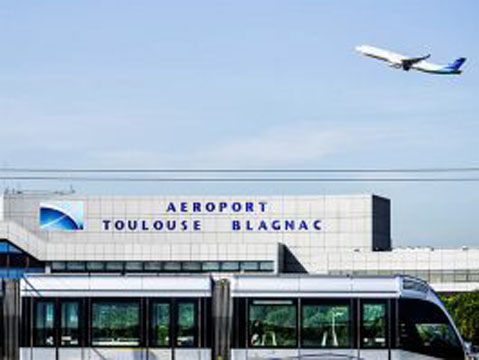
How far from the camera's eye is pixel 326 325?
37406mm

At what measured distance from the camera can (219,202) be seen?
340 ft

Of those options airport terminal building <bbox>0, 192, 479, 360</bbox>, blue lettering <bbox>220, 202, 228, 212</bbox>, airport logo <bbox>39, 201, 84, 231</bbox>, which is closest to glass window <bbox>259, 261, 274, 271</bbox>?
blue lettering <bbox>220, 202, 228, 212</bbox>

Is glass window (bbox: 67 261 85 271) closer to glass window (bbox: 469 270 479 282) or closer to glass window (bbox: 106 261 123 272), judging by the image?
glass window (bbox: 106 261 123 272)

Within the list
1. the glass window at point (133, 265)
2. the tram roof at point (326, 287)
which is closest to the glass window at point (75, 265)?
the glass window at point (133, 265)

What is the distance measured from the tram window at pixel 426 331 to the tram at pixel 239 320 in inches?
1.3

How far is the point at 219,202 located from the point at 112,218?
32.0 feet

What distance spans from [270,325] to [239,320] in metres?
1.02

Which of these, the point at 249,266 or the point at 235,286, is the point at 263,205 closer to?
the point at 249,266

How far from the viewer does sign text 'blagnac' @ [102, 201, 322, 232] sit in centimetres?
A: 10269

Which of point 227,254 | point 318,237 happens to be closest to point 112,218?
point 227,254

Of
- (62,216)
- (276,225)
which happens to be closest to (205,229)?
(276,225)

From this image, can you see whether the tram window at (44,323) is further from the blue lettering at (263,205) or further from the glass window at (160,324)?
the blue lettering at (263,205)

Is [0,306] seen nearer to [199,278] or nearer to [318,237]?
[199,278]

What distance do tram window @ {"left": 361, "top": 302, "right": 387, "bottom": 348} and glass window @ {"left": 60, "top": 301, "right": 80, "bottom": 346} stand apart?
365 inches
